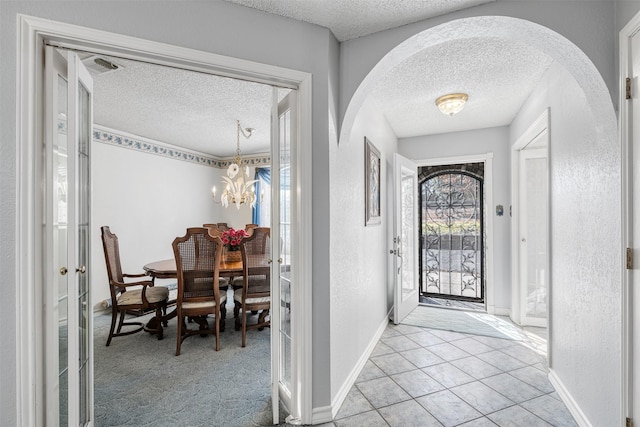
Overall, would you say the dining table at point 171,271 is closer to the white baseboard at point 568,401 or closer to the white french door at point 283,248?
the white french door at point 283,248

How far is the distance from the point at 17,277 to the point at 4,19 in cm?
107

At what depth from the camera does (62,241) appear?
1471 mm

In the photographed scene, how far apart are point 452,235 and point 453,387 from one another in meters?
3.07

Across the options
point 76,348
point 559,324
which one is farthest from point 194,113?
point 559,324

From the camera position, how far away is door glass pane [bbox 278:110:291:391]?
6.33 ft

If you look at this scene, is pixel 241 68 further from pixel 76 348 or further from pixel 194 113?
pixel 194 113

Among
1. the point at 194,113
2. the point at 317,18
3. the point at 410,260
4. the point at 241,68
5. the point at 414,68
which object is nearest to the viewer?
the point at 241,68

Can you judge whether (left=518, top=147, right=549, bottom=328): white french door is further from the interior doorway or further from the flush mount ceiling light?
the flush mount ceiling light

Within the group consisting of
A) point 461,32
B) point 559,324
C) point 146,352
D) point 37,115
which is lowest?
point 146,352

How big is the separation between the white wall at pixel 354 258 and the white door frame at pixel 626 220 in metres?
1.43

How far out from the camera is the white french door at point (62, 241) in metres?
1.37

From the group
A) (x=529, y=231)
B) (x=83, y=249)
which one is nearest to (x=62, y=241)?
(x=83, y=249)

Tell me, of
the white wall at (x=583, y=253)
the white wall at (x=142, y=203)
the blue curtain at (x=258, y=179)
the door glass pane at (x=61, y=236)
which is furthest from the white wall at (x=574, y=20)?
the blue curtain at (x=258, y=179)

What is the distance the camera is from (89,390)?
1.70m
